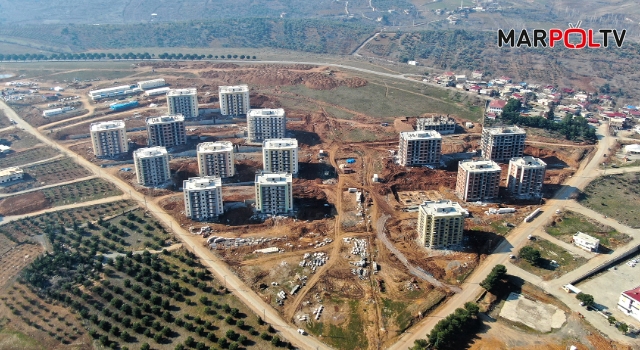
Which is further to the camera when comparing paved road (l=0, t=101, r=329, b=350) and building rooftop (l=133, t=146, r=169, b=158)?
building rooftop (l=133, t=146, r=169, b=158)

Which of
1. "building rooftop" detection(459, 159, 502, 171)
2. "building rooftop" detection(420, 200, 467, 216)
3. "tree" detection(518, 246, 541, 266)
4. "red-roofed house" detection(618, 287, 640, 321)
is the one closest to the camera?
"red-roofed house" detection(618, 287, 640, 321)

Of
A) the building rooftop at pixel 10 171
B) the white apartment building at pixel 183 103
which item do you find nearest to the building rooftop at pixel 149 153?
the building rooftop at pixel 10 171

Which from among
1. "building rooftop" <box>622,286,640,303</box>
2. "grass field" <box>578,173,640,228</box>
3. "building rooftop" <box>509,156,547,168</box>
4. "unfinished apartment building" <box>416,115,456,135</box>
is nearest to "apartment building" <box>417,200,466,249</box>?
"building rooftop" <box>509,156,547,168</box>

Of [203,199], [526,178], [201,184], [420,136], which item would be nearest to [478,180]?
[526,178]

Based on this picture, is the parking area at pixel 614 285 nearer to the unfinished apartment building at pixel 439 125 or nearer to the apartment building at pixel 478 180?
the apartment building at pixel 478 180

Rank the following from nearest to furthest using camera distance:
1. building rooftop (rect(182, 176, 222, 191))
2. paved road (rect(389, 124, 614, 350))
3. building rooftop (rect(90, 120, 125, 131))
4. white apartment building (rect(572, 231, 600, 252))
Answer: paved road (rect(389, 124, 614, 350)), white apartment building (rect(572, 231, 600, 252)), building rooftop (rect(182, 176, 222, 191)), building rooftop (rect(90, 120, 125, 131))

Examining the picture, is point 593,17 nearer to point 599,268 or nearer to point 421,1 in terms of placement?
point 421,1

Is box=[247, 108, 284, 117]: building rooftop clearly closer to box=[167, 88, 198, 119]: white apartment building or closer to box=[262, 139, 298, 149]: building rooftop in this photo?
box=[262, 139, 298, 149]: building rooftop
